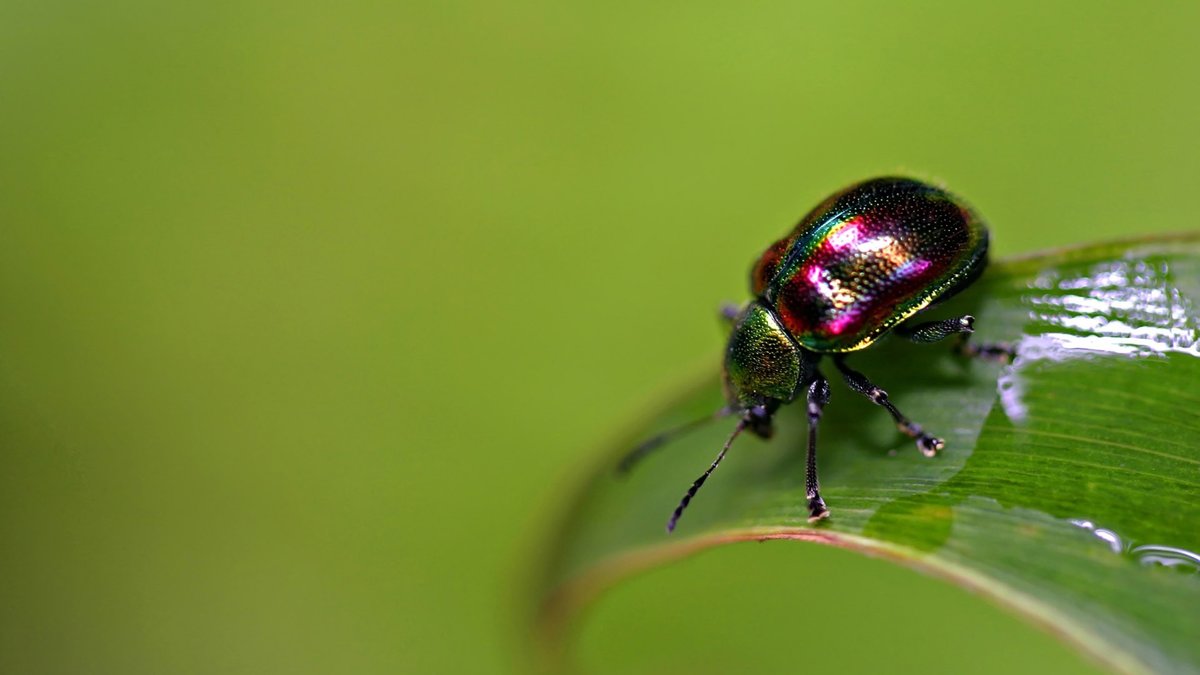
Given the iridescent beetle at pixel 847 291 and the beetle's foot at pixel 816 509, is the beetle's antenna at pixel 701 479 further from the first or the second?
the beetle's foot at pixel 816 509

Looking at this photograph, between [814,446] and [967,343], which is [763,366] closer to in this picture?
[814,446]

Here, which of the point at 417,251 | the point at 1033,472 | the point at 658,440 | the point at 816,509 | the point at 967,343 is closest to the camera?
the point at 1033,472

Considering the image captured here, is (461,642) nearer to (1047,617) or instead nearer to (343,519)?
(343,519)

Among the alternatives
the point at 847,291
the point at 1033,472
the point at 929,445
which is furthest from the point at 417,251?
the point at 1033,472

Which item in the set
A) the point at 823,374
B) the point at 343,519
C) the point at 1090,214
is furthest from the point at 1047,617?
the point at 343,519

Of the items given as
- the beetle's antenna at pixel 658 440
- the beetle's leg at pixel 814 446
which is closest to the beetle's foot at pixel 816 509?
the beetle's leg at pixel 814 446
